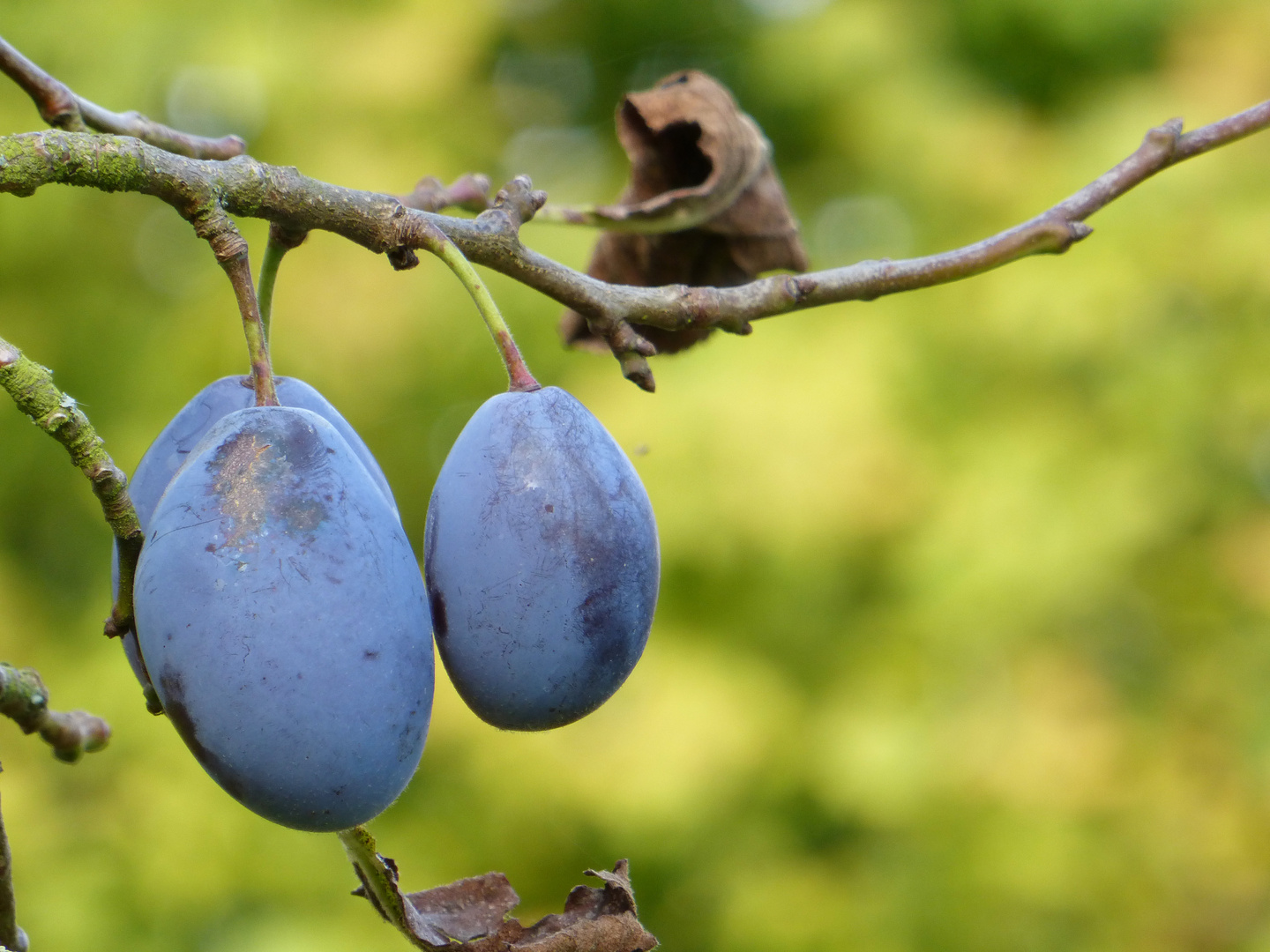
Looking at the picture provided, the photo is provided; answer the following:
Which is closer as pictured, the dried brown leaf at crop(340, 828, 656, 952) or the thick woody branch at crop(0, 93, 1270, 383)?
the thick woody branch at crop(0, 93, 1270, 383)

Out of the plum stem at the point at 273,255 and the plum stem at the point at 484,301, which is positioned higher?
the plum stem at the point at 273,255

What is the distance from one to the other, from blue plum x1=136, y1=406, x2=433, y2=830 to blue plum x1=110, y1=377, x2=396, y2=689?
3.1 inches

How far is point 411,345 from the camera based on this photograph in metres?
2.78

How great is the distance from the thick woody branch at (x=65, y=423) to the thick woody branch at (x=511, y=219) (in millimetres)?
70

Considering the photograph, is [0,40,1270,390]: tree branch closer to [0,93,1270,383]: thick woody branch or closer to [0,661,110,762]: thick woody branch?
[0,93,1270,383]: thick woody branch

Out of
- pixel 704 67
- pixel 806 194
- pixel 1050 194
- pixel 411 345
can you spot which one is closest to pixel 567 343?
pixel 411 345

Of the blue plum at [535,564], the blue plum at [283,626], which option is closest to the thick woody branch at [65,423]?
the blue plum at [283,626]

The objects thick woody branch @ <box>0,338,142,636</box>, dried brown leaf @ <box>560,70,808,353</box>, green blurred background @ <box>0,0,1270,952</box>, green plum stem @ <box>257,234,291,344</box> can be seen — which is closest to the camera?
thick woody branch @ <box>0,338,142,636</box>

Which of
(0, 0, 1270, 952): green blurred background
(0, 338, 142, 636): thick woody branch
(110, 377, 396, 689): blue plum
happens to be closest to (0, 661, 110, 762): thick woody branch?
(110, 377, 396, 689): blue plum

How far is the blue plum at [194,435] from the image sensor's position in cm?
60

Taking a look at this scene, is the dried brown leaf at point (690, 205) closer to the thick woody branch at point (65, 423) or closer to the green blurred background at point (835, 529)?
the thick woody branch at point (65, 423)

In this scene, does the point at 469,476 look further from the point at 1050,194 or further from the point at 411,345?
the point at 1050,194

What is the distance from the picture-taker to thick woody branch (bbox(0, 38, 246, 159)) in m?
0.71

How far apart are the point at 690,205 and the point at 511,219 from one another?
0.32 metres
